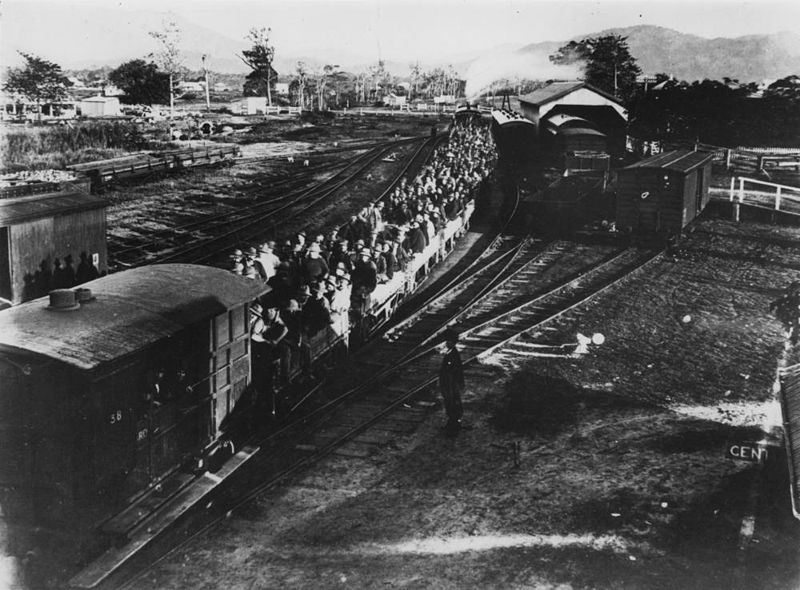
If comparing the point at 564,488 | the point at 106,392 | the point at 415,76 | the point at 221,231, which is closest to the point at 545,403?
the point at 564,488

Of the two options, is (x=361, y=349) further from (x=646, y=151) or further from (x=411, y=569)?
(x=646, y=151)

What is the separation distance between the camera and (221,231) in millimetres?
23922

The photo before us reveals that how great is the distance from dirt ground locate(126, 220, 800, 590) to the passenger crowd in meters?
2.11

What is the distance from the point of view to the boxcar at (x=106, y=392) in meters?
6.91

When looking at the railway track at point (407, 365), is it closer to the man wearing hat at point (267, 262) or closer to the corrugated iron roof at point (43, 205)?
the man wearing hat at point (267, 262)

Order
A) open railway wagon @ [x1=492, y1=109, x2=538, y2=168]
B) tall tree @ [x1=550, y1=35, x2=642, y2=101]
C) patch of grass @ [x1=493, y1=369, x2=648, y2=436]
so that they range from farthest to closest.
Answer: tall tree @ [x1=550, y1=35, x2=642, y2=101] < open railway wagon @ [x1=492, y1=109, x2=538, y2=168] < patch of grass @ [x1=493, y1=369, x2=648, y2=436]

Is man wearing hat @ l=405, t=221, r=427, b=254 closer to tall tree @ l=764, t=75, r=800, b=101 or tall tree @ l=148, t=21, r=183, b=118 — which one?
tall tree @ l=764, t=75, r=800, b=101

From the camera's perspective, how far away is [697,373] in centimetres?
1296

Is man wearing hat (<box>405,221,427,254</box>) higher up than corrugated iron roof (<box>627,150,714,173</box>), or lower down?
lower down

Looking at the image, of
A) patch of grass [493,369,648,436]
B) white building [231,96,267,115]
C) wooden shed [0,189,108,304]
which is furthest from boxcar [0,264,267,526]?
white building [231,96,267,115]

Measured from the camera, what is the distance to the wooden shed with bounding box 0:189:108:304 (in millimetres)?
13211

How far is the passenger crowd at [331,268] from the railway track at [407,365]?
0.79 meters

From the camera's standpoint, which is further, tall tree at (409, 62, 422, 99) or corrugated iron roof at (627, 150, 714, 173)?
tall tree at (409, 62, 422, 99)

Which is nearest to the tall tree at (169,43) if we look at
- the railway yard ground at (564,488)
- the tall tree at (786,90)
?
the tall tree at (786,90)
